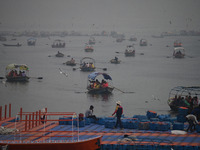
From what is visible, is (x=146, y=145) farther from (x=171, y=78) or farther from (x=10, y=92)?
(x=171, y=78)

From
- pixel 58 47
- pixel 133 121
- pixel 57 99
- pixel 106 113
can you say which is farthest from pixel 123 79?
pixel 58 47

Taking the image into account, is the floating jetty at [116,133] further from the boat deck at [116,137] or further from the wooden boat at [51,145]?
the wooden boat at [51,145]

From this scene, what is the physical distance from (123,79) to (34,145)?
4268 centimetres

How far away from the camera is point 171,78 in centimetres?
6200

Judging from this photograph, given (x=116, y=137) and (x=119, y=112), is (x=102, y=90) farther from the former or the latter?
(x=116, y=137)

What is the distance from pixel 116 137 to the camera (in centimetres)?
1645

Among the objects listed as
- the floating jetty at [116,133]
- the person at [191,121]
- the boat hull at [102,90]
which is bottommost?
the floating jetty at [116,133]

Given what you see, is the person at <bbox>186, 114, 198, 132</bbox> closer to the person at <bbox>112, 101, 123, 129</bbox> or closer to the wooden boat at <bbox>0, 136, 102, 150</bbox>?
the person at <bbox>112, 101, 123, 129</bbox>

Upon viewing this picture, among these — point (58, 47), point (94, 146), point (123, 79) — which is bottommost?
point (94, 146)

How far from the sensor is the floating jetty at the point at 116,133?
15461 millimetres

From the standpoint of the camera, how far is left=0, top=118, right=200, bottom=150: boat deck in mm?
15438

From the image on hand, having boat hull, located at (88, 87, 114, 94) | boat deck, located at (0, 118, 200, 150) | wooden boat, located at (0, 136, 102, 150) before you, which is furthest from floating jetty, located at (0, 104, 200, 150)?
boat hull, located at (88, 87, 114, 94)

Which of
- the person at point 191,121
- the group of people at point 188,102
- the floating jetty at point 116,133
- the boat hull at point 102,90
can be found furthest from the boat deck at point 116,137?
the boat hull at point 102,90

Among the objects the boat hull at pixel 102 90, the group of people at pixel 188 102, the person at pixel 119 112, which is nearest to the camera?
the person at pixel 119 112
